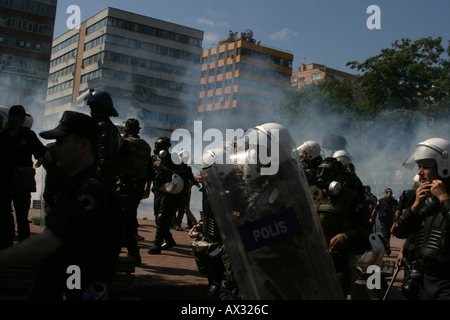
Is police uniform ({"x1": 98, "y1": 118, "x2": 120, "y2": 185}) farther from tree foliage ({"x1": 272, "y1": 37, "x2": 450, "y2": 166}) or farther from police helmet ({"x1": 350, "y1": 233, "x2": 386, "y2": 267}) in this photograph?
tree foliage ({"x1": 272, "y1": 37, "x2": 450, "y2": 166})

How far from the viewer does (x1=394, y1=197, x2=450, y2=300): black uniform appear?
2.83 meters

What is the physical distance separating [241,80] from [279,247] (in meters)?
67.5

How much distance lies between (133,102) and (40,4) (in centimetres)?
1568

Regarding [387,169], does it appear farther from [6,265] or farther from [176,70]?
[176,70]

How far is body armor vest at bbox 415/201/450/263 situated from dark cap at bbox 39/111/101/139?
7.24ft

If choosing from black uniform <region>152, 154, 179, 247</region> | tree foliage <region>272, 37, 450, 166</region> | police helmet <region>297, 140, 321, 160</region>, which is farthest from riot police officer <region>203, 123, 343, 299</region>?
tree foliage <region>272, 37, 450, 166</region>

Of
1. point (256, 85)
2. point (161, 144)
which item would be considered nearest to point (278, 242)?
point (161, 144)

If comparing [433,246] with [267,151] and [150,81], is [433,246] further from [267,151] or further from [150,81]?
[150,81]

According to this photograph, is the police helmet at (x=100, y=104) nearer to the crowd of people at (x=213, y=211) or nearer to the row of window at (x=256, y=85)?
the crowd of people at (x=213, y=211)

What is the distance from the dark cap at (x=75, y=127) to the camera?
206cm

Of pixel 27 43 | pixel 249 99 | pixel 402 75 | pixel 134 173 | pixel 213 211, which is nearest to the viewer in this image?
pixel 213 211

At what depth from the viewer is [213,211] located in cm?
244

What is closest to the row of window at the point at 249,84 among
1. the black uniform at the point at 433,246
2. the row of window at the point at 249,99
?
the row of window at the point at 249,99

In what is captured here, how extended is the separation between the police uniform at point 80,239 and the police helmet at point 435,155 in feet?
7.14
